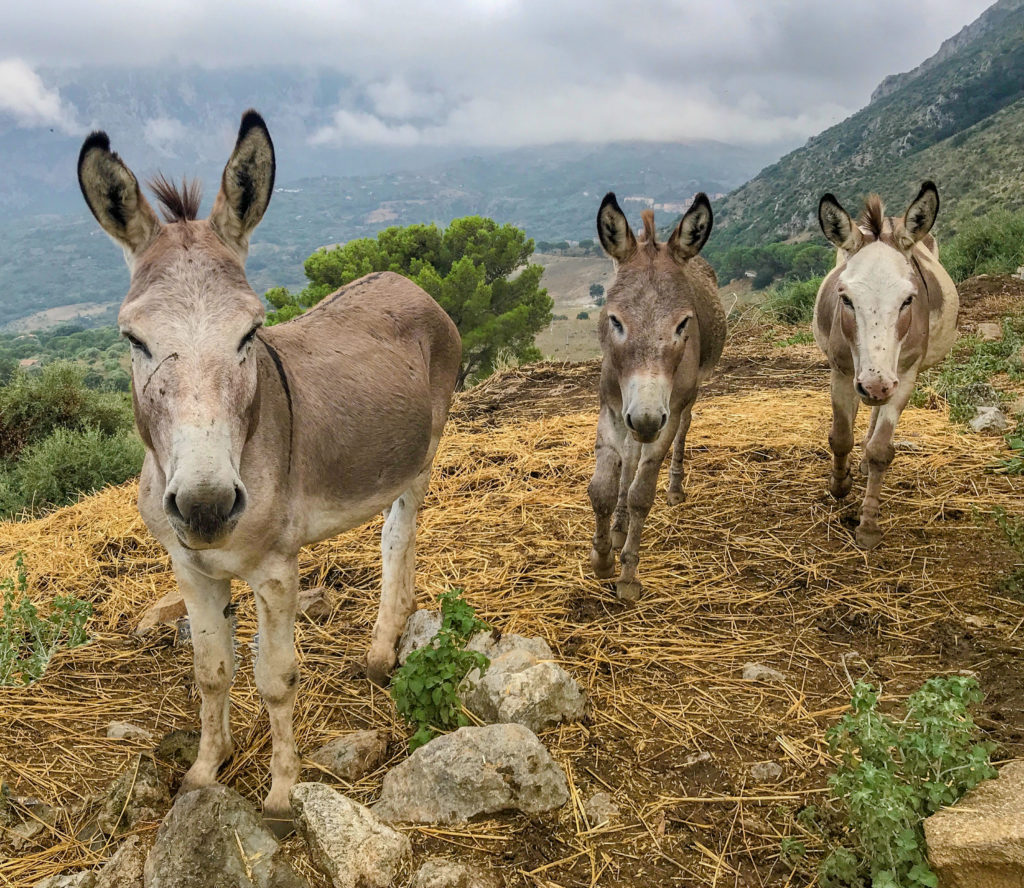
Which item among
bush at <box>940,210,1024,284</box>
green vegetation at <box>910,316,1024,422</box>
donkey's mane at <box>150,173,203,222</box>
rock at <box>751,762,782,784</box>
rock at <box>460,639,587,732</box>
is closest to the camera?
donkey's mane at <box>150,173,203,222</box>

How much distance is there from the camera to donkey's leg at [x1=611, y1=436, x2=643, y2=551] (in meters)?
4.03

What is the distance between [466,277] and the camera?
57.8 feet

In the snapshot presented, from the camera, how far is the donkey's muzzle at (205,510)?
Answer: 1704 mm

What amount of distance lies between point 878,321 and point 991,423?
299cm

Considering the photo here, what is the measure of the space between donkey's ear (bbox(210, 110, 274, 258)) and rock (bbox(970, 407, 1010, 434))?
21.1 feet

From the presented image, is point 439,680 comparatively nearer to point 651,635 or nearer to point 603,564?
point 651,635

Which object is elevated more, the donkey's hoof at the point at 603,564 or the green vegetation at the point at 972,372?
the green vegetation at the point at 972,372

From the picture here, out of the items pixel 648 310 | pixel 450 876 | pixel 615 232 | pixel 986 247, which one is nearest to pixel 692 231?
pixel 615 232

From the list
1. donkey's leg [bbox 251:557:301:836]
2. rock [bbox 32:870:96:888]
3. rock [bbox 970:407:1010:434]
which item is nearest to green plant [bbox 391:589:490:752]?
donkey's leg [bbox 251:557:301:836]

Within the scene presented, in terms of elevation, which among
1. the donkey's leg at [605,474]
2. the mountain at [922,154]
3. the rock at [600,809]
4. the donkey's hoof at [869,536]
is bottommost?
the rock at [600,809]

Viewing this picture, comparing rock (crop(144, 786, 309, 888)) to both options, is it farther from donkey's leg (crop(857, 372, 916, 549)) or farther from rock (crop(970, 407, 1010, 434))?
rock (crop(970, 407, 1010, 434))

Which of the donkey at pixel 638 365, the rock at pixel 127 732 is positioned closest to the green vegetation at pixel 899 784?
the donkey at pixel 638 365

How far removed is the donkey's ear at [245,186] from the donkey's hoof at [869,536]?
14.0 feet

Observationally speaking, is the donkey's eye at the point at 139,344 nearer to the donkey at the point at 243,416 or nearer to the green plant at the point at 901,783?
the donkey at the point at 243,416
